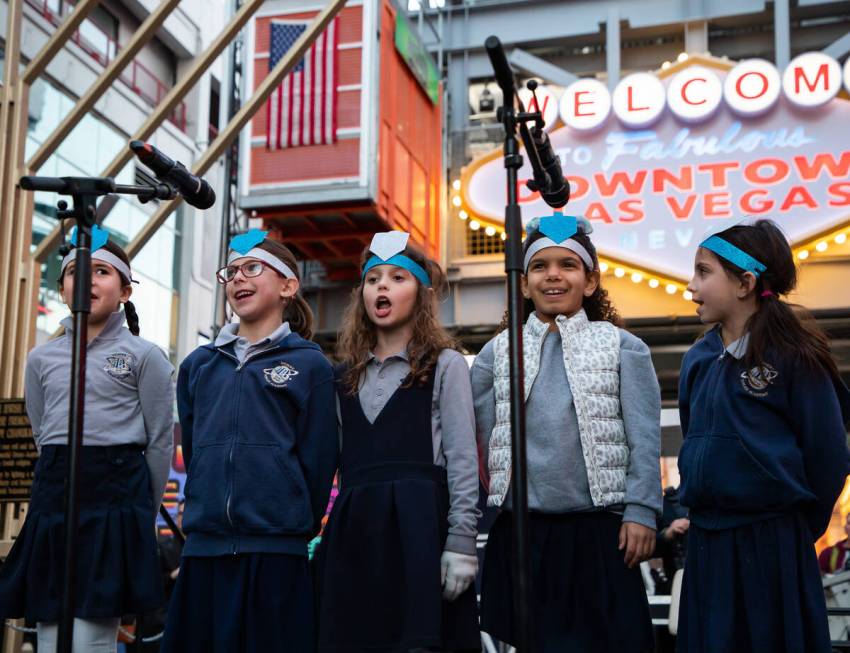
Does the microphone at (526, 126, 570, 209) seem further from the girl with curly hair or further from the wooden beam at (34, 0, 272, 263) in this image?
the wooden beam at (34, 0, 272, 263)

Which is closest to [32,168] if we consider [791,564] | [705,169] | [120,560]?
[120,560]

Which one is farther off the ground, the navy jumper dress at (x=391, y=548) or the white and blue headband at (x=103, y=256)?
the white and blue headband at (x=103, y=256)

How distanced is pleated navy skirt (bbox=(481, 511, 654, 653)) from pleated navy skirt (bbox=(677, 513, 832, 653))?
0.50ft

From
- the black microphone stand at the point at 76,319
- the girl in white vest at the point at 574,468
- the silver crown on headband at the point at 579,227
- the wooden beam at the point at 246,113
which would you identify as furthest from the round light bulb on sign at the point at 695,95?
the black microphone stand at the point at 76,319

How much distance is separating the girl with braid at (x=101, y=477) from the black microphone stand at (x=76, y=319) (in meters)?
0.43

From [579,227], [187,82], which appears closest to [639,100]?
[187,82]

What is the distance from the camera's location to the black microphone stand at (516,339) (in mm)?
1963

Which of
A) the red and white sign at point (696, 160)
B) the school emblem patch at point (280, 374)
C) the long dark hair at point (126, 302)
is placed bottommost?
the school emblem patch at point (280, 374)

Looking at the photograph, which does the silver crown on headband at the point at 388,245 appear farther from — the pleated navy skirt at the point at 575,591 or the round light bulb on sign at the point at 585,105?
the round light bulb on sign at the point at 585,105

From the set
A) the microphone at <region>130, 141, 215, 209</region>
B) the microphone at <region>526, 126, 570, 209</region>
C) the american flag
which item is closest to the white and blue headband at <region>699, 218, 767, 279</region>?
the microphone at <region>526, 126, 570, 209</region>

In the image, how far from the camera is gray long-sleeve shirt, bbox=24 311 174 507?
2896 millimetres

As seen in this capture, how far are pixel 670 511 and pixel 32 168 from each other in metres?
3.40

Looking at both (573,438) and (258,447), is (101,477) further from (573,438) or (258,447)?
(573,438)

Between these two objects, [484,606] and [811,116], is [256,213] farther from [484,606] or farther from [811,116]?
[484,606]
